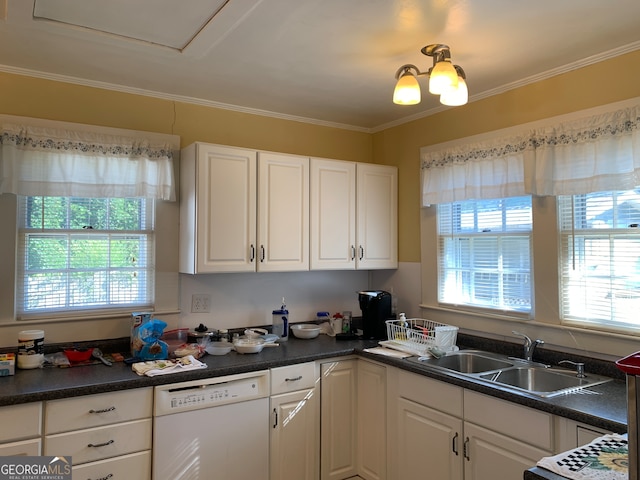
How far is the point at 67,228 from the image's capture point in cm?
271

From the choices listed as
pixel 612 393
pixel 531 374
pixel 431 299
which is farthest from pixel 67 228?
pixel 612 393

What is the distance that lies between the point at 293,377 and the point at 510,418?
1182 mm

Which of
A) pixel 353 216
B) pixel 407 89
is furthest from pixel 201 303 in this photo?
pixel 407 89

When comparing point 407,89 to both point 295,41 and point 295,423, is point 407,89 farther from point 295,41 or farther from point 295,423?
point 295,423

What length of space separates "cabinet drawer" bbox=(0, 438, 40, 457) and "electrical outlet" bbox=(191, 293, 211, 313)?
1184mm

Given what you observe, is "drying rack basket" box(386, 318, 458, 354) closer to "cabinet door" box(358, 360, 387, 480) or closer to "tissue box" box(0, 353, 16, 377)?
"cabinet door" box(358, 360, 387, 480)

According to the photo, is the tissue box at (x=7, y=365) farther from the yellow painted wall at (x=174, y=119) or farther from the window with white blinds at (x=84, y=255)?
the yellow painted wall at (x=174, y=119)

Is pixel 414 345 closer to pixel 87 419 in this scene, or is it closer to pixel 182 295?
pixel 182 295

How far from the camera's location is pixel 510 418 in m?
2.08

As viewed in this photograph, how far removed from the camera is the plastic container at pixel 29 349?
2352 millimetres

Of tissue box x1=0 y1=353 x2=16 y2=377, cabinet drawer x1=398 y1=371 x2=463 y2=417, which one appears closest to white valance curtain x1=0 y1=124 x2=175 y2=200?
tissue box x1=0 y1=353 x2=16 y2=377

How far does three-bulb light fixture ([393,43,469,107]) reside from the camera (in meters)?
1.99

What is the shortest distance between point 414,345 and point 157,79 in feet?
7.29

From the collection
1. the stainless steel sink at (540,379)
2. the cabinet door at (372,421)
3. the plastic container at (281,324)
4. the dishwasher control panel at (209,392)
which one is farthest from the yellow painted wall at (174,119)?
the stainless steel sink at (540,379)
